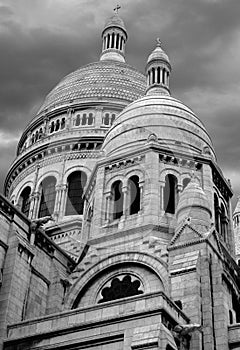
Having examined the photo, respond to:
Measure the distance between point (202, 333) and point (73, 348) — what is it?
5.38m

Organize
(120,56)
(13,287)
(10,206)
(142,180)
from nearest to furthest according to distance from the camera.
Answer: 1. (13,287)
2. (10,206)
3. (142,180)
4. (120,56)

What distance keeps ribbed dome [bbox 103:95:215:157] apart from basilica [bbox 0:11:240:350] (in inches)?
3.4

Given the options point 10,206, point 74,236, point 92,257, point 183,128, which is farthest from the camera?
point 74,236

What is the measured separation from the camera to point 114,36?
72.9 m

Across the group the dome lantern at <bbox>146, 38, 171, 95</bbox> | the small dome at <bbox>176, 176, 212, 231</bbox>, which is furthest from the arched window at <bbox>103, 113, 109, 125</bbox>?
the small dome at <bbox>176, 176, 212, 231</bbox>

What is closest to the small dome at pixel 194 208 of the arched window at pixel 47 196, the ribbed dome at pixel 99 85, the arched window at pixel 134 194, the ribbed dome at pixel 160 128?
the arched window at pixel 134 194

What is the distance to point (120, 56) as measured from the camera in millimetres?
70812

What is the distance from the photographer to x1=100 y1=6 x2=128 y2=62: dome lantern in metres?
71.7

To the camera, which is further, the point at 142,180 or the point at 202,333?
the point at 142,180

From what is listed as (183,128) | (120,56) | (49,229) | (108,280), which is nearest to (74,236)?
(49,229)

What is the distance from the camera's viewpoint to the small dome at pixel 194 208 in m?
31.6

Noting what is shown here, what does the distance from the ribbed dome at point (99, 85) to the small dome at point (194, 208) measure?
25934 mm

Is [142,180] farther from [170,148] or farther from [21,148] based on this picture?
[21,148]

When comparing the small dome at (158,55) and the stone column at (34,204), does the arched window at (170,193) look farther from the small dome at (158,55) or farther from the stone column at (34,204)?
the stone column at (34,204)
